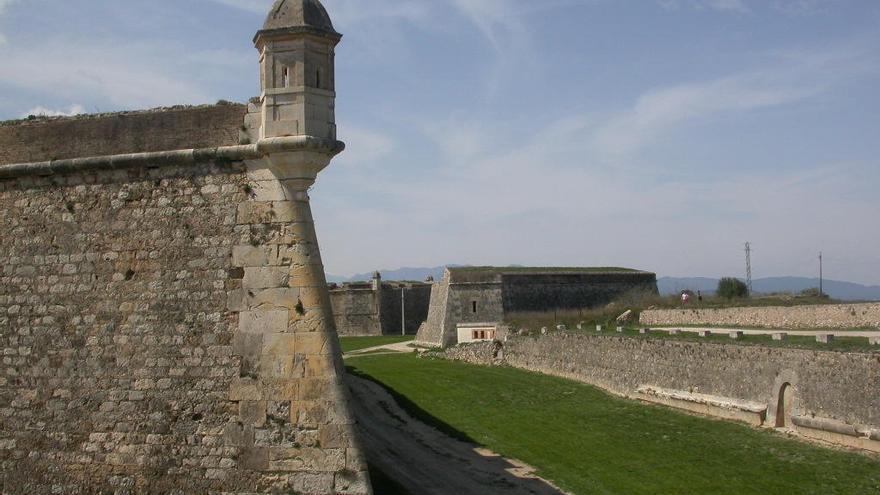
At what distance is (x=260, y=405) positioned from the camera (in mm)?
9148

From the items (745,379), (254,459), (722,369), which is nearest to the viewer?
(254,459)

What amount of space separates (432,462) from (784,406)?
8087mm

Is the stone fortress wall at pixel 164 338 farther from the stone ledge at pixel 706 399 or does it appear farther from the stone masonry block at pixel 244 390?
the stone ledge at pixel 706 399

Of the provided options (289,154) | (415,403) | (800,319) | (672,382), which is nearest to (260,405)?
(289,154)

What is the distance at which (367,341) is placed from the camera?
44750 mm

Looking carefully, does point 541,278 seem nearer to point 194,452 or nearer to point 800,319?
point 800,319

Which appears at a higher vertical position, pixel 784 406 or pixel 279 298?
pixel 279 298

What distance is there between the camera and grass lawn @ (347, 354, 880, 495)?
1497 cm

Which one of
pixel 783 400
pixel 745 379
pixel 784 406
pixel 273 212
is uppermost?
pixel 273 212

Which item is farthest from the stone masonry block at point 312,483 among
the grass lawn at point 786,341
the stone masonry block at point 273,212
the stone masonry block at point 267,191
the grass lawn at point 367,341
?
the grass lawn at point 367,341

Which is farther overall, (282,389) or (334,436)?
(282,389)

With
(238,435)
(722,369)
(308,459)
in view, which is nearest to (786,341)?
(722,369)

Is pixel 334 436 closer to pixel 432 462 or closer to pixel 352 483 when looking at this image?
pixel 352 483

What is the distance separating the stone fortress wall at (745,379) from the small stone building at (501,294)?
1006 cm
